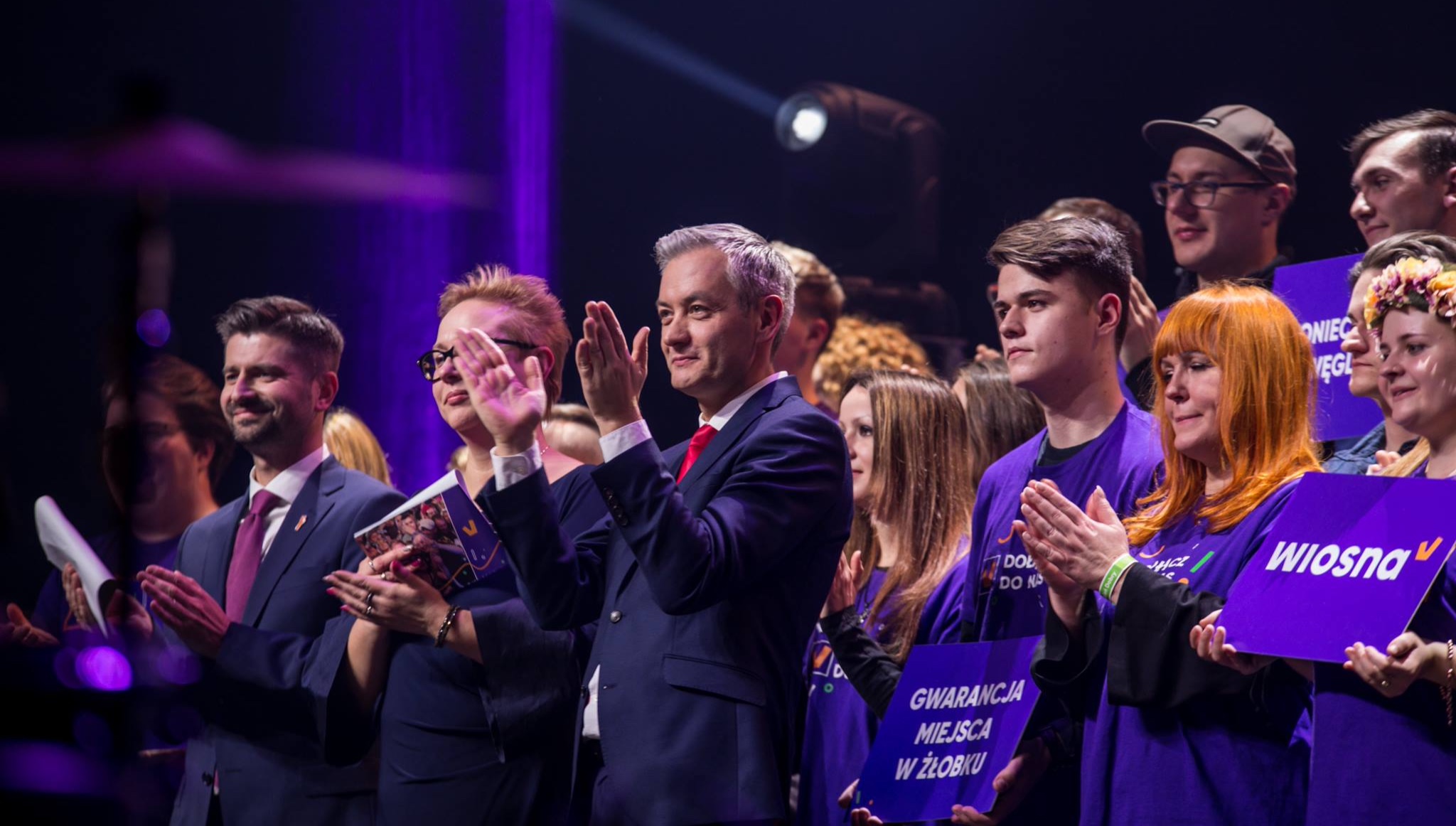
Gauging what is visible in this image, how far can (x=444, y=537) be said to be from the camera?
288 cm

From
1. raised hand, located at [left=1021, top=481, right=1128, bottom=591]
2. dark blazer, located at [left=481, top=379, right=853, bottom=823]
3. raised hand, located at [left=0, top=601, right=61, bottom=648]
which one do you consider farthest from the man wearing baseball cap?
raised hand, located at [left=0, top=601, right=61, bottom=648]

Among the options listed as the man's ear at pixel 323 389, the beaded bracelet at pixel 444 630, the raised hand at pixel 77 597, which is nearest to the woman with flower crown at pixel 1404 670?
the beaded bracelet at pixel 444 630

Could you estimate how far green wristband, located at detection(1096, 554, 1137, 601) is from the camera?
2439 millimetres

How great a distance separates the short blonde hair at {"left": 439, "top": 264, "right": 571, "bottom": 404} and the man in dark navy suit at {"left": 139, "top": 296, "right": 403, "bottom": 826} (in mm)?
495

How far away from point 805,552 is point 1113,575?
0.54 meters

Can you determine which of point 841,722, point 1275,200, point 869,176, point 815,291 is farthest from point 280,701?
point 869,176

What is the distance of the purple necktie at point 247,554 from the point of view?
338 centimetres

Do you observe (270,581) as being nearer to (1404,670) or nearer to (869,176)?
(1404,670)

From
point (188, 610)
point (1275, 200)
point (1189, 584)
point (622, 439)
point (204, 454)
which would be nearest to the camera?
point (622, 439)

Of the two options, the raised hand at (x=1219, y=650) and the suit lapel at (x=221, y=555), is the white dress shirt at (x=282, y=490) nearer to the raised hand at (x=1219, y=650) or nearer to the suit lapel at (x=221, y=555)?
the suit lapel at (x=221, y=555)

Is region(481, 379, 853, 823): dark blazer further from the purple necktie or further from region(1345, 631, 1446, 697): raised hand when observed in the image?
the purple necktie

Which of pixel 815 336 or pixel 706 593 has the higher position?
pixel 815 336

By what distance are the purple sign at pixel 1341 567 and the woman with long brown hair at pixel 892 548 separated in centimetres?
109

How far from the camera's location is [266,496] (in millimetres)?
3479
